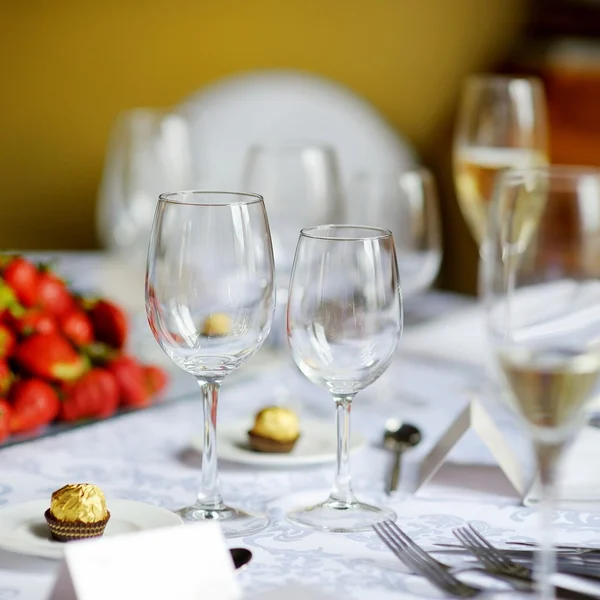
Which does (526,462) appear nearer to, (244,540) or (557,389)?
(244,540)

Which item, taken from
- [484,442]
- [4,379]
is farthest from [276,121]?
[484,442]

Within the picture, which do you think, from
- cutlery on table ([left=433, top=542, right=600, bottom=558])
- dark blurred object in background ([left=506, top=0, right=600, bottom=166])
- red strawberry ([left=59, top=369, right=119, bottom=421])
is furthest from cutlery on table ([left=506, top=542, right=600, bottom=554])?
dark blurred object in background ([left=506, top=0, right=600, bottom=166])

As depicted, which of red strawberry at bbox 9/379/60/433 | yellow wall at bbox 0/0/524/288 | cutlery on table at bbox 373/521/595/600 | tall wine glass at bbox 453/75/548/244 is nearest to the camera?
cutlery on table at bbox 373/521/595/600

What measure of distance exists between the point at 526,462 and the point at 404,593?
357mm

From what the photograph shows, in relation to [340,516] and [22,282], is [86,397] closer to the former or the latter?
[22,282]

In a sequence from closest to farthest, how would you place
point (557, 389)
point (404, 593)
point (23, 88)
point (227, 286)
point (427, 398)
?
point (557, 389), point (404, 593), point (227, 286), point (427, 398), point (23, 88)

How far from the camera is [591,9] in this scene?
10.6 feet

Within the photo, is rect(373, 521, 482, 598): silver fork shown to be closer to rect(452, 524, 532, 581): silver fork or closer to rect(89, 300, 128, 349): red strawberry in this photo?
rect(452, 524, 532, 581): silver fork

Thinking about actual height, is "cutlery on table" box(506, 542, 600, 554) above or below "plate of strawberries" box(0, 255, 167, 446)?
below

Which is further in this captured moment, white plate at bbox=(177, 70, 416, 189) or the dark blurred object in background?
the dark blurred object in background

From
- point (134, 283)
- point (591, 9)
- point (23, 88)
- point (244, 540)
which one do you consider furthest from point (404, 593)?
point (591, 9)

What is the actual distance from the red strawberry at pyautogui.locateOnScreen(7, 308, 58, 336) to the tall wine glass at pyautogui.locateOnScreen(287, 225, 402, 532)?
0.39 m

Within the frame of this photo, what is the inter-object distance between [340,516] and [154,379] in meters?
0.39

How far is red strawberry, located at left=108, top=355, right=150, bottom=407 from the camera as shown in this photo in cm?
112
